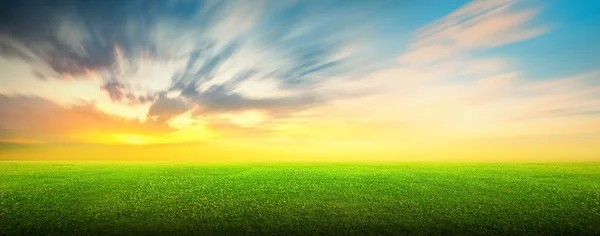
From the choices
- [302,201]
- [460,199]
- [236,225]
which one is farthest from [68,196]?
[460,199]

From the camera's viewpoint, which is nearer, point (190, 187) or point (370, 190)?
point (370, 190)

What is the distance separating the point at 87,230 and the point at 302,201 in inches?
558

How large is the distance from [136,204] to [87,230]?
478 cm

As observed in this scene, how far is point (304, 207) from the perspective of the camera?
73.8ft

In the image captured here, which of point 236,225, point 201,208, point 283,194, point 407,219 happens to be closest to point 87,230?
point 201,208

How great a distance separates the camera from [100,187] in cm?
3041

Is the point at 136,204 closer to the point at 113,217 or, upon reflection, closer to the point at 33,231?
the point at 113,217

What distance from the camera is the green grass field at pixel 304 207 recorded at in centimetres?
1880

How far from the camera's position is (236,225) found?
19188 mm

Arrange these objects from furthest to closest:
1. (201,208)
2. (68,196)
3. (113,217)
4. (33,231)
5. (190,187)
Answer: (190,187)
(68,196)
(201,208)
(113,217)
(33,231)

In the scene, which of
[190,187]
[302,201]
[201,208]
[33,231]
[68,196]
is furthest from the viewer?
[190,187]

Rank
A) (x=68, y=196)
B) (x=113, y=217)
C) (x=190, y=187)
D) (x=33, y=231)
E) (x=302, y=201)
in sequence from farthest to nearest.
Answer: (x=190, y=187)
(x=68, y=196)
(x=302, y=201)
(x=113, y=217)
(x=33, y=231)

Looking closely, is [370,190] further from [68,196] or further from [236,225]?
[68,196]

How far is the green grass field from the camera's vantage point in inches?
740
